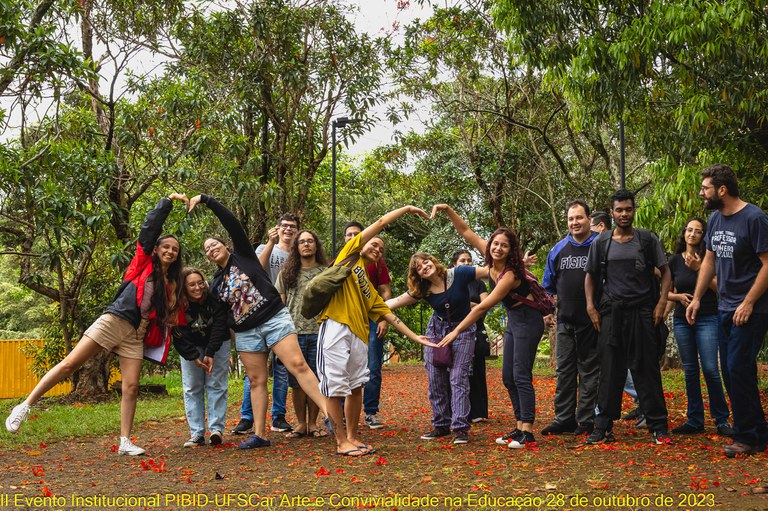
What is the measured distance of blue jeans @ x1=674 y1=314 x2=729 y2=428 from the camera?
7.41m

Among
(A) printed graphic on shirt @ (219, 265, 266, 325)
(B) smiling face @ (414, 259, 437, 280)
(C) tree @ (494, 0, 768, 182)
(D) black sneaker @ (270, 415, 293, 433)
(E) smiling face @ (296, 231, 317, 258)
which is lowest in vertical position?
(D) black sneaker @ (270, 415, 293, 433)

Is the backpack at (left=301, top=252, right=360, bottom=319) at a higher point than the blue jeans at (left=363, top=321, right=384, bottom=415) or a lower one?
higher

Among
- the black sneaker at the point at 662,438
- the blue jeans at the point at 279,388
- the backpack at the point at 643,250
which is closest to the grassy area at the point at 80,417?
the blue jeans at the point at 279,388

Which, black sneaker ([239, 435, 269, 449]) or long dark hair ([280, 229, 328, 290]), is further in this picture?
long dark hair ([280, 229, 328, 290])

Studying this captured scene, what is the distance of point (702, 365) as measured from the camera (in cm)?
750

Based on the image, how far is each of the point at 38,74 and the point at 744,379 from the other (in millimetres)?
8336

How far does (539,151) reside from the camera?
22.3 m

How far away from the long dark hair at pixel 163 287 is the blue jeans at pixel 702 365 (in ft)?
16.1

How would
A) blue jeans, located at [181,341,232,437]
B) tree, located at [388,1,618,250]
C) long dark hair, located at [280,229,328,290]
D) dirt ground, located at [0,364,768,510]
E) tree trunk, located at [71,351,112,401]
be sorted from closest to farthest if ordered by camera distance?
dirt ground, located at [0,364,768,510] < blue jeans, located at [181,341,232,437] < long dark hair, located at [280,229,328,290] < tree trunk, located at [71,351,112,401] < tree, located at [388,1,618,250]

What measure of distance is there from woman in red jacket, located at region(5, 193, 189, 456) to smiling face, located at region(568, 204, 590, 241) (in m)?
3.65

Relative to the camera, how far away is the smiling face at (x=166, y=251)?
7199 millimetres

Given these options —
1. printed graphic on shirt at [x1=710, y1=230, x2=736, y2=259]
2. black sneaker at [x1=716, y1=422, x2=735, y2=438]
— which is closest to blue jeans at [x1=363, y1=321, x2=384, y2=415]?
black sneaker at [x1=716, y1=422, x2=735, y2=438]

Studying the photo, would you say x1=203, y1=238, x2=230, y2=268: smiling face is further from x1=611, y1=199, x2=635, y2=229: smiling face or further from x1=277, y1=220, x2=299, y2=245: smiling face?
x1=611, y1=199, x2=635, y2=229: smiling face

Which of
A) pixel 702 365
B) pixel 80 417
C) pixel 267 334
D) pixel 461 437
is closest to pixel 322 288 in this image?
pixel 267 334
